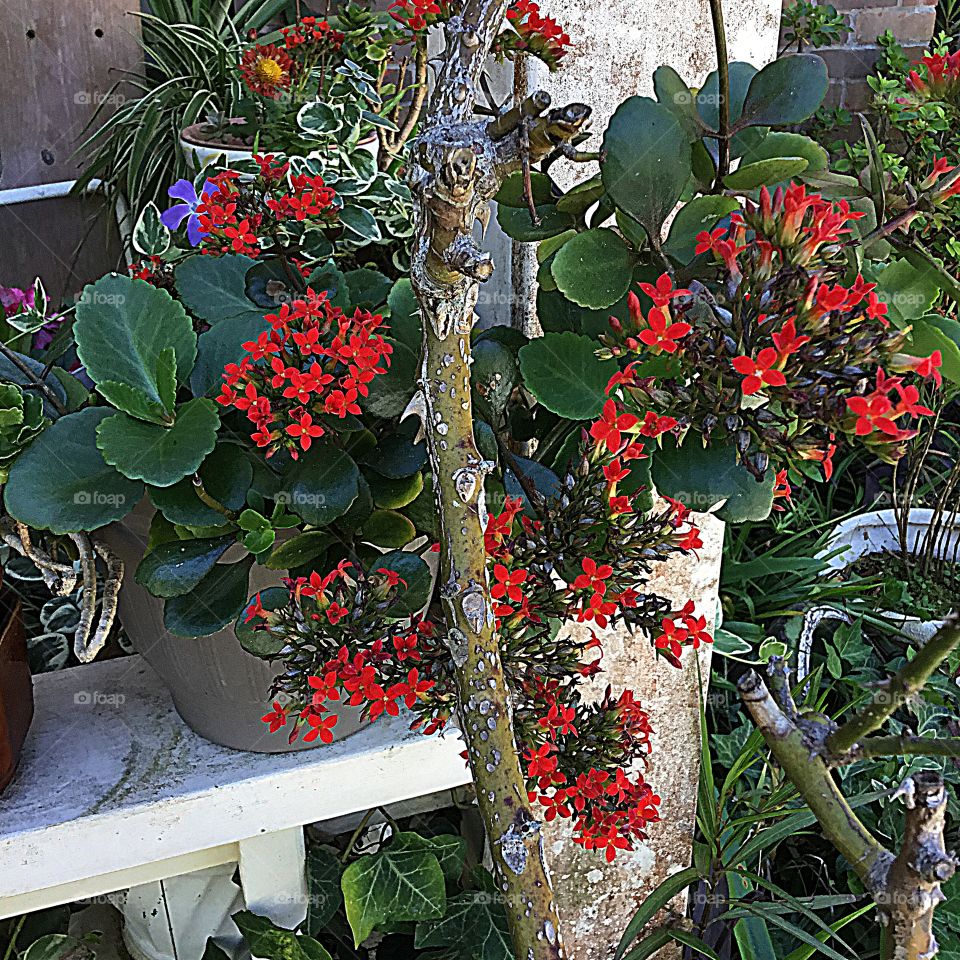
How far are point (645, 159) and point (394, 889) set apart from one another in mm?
660

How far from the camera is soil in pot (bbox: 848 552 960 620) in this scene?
1557 millimetres

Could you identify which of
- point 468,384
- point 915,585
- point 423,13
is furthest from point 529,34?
point 915,585

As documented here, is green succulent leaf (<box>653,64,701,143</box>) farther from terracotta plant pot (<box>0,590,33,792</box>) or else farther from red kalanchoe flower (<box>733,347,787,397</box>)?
terracotta plant pot (<box>0,590,33,792</box>)

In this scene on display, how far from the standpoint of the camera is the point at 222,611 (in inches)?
24.5

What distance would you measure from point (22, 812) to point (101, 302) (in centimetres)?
37

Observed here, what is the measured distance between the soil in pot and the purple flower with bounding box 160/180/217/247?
1170mm

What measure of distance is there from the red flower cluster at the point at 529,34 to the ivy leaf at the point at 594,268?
16 cm

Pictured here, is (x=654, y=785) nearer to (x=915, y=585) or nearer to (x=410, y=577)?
(x=410, y=577)

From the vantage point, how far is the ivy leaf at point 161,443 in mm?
571

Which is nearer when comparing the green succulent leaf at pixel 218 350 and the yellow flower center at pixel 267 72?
the green succulent leaf at pixel 218 350

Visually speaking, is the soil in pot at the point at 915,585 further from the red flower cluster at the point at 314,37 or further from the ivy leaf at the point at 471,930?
the red flower cluster at the point at 314,37

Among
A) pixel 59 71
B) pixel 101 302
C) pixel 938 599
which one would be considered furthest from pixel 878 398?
pixel 59 71

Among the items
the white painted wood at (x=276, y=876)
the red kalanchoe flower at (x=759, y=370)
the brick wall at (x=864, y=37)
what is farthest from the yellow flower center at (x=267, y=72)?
the brick wall at (x=864, y=37)

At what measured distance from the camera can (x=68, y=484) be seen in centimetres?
60
